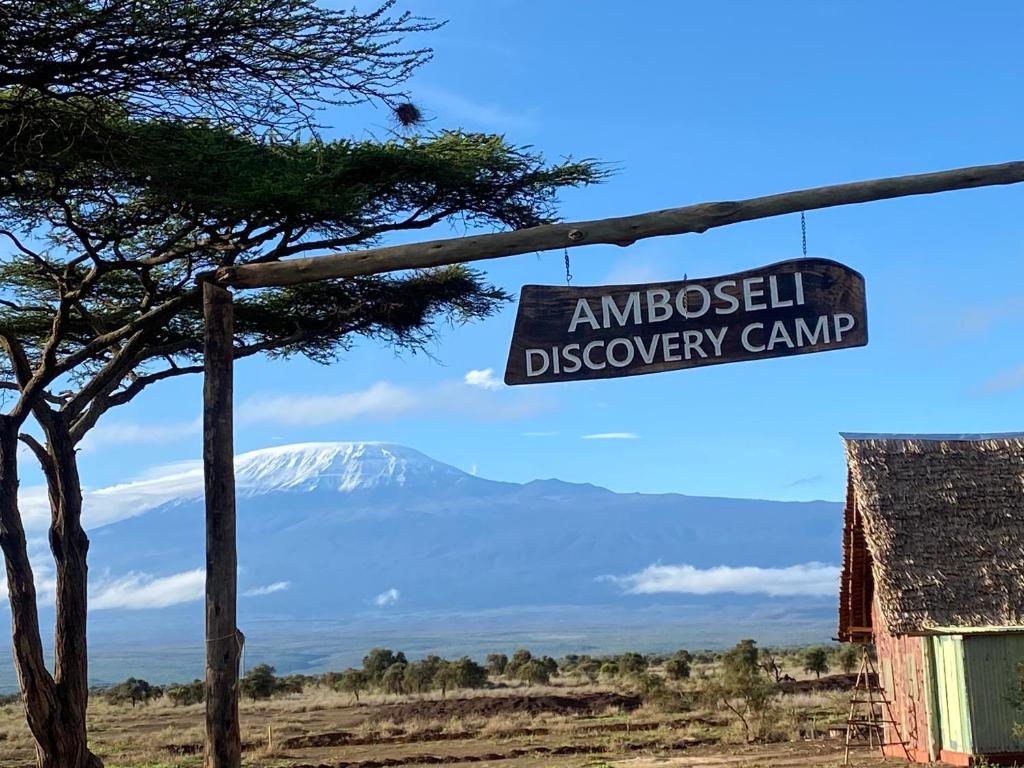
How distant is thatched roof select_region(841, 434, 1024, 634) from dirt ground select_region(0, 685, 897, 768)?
3.08 m

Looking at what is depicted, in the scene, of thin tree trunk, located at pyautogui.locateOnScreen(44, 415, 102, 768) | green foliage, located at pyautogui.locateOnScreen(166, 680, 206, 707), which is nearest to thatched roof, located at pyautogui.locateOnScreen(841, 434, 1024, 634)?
thin tree trunk, located at pyautogui.locateOnScreen(44, 415, 102, 768)

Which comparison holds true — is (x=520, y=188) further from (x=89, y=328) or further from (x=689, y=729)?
(x=689, y=729)

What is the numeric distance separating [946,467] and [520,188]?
8244 millimetres

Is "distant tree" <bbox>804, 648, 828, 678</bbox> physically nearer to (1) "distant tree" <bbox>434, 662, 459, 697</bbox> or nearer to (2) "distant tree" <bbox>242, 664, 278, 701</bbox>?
(1) "distant tree" <bbox>434, 662, 459, 697</bbox>

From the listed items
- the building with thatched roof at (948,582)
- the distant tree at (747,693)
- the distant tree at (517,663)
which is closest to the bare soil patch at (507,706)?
the distant tree at (747,693)

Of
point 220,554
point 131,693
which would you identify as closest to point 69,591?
point 220,554

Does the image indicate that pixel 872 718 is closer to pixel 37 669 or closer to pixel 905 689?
pixel 905 689

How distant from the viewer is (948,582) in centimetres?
1973

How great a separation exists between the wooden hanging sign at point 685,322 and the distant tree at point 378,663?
38.8m

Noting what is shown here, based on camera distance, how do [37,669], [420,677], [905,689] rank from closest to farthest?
[37,669] < [905,689] < [420,677]

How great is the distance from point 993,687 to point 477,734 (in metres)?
13.9

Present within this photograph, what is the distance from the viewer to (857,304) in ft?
31.5

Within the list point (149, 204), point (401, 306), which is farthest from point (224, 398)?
point (401, 306)

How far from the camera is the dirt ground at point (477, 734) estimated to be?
23750mm
